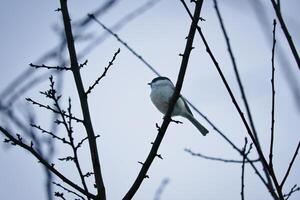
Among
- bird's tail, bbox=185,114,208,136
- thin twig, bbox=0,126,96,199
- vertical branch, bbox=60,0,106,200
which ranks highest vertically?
bird's tail, bbox=185,114,208,136

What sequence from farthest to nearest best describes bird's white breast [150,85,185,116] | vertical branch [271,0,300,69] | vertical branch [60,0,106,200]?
bird's white breast [150,85,185,116] < vertical branch [60,0,106,200] < vertical branch [271,0,300,69]

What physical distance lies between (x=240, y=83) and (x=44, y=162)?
122cm

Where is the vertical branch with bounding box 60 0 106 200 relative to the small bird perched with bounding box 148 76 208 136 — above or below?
below

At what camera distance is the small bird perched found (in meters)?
5.90

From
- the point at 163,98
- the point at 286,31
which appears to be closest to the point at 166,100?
the point at 163,98

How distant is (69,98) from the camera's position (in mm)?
2803

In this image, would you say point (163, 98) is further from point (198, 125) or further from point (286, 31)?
point (286, 31)

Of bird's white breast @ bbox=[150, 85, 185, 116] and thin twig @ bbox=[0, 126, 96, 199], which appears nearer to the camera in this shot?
thin twig @ bbox=[0, 126, 96, 199]

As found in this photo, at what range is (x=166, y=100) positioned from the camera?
5871 mm

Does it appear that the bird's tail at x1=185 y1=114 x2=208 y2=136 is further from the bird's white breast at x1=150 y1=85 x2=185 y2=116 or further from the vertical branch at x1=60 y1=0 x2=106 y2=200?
the vertical branch at x1=60 y1=0 x2=106 y2=200

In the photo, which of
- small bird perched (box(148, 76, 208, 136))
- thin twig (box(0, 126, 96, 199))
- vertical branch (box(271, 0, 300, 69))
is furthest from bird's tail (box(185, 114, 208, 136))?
vertical branch (box(271, 0, 300, 69))

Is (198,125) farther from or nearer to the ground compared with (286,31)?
farther from the ground

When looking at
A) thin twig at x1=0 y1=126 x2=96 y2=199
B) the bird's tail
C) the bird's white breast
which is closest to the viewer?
thin twig at x1=0 y1=126 x2=96 y2=199

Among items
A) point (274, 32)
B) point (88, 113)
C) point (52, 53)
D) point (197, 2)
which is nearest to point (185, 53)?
point (197, 2)
